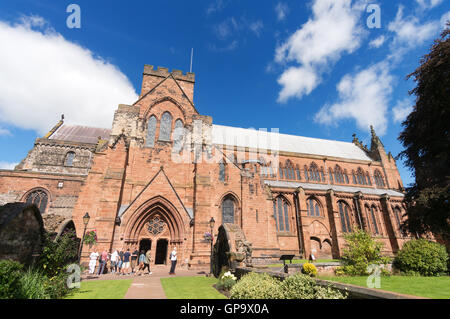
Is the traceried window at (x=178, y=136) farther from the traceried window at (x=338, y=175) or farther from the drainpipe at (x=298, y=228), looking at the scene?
the traceried window at (x=338, y=175)

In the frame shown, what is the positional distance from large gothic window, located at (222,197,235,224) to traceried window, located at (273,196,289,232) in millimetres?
7478

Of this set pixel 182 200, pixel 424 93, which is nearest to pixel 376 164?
pixel 424 93

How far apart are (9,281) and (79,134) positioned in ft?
112

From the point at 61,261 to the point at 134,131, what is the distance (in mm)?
13047

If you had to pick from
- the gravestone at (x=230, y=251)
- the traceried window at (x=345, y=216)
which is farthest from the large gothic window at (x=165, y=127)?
the traceried window at (x=345, y=216)

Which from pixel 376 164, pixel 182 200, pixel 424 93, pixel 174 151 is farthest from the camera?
pixel 376 164

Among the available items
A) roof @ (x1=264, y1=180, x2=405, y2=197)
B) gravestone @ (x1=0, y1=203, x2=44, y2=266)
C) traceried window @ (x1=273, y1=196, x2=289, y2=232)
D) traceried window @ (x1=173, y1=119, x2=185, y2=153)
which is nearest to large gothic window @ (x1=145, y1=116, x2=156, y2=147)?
traceried window @ (x1=173, y1=119, x2=185, y2=153)

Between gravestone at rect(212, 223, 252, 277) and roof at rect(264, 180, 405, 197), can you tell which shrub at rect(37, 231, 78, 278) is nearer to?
gravestone at rect(212, 223, 252, 277)

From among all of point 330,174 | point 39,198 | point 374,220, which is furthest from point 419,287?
point 39,198

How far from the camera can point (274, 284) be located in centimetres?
724

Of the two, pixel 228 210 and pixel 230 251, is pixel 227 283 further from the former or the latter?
pixel 228 210

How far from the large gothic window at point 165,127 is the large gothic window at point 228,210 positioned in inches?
328

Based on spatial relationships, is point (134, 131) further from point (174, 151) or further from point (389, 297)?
point (389, 297)

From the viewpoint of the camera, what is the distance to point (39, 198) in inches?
964
